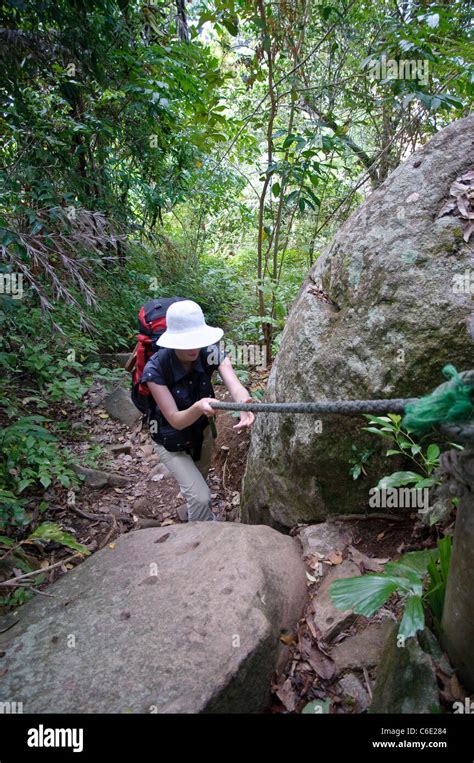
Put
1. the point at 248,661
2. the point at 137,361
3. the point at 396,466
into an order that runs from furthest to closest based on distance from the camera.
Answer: the point at 137,361 → the point at 396,466 → the point at 248,661

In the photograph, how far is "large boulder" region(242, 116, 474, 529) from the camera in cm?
243

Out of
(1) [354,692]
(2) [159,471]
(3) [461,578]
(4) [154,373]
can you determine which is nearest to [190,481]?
(4) [154,373]

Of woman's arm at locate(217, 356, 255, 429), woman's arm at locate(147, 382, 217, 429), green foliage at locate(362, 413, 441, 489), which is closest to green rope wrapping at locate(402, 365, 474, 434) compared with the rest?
green foliage at locate(362, 413, 441, 489)

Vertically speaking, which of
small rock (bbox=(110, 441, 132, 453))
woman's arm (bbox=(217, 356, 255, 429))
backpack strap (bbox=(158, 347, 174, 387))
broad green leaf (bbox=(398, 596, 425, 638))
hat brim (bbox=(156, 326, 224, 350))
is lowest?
small rock (bbox=(110, 441, 132, 453))

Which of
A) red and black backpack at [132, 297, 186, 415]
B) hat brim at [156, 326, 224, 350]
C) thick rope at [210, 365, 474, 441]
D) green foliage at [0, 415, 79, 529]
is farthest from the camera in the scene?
green foliage at [0, 415, 79, 529]

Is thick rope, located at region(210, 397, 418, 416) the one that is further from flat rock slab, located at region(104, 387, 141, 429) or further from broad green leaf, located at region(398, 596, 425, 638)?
flat rock slab, located at region(104, 387, 141, 429)

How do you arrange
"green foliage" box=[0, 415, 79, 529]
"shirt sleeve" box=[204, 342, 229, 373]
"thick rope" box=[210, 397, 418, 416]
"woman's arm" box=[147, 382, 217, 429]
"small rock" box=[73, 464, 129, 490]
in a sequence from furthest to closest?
1. "small rock" box=[73, 464, 129, 490]
2. "green foliage" box=[0, 415, 79, 529]
3. "shirt sleeve" box=[204, 342, 229, 373]
4. "woman's arm" box=[147, 382, 217, 429]
5. "thick rope" box=[210, 397, 418, 416]

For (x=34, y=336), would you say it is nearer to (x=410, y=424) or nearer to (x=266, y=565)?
(x=266, y=565)

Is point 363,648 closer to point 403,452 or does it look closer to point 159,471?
point 403,452

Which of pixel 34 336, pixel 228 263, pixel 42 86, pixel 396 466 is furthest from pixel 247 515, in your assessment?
pixel 228 263

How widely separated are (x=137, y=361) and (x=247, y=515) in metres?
1.58

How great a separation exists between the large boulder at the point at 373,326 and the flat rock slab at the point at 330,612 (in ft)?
1.41

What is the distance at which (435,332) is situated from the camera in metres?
2.38

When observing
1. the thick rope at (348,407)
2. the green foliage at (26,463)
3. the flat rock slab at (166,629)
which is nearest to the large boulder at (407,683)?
the flat rock slab at (166,629)
